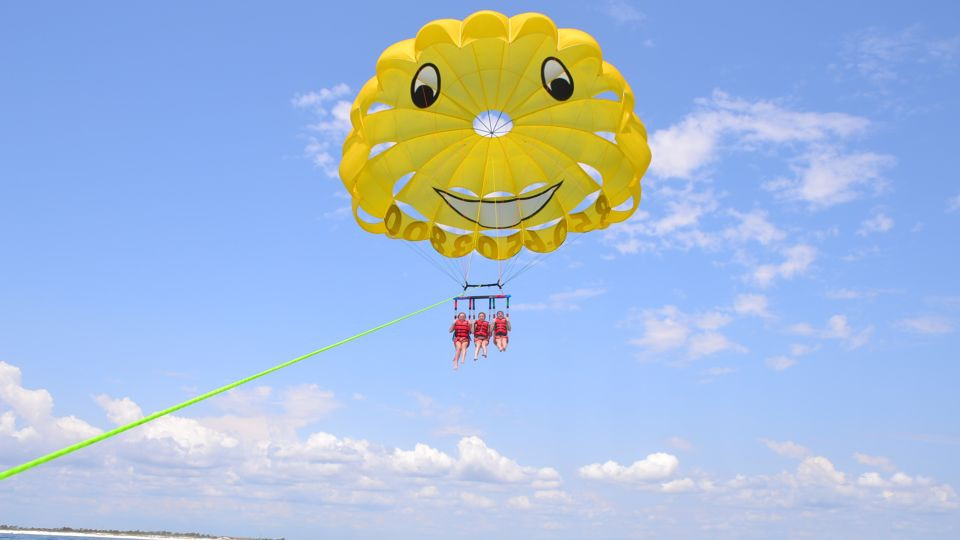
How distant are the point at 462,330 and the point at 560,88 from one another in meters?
5.75

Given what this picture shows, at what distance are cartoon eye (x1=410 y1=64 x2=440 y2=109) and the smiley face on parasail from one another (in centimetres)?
2

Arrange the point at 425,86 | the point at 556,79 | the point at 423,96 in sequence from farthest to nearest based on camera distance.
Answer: the point at 423,96 < the point at 425,86 < the point at 556,79

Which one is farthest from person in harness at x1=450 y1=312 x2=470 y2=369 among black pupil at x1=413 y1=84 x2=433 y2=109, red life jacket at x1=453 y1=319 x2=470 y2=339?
black pupil at x1=413 y1=84 x2=433 y2=109

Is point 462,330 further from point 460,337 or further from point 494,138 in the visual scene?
point 494,138

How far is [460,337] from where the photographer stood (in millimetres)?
18453

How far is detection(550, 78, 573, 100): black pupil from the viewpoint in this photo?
16.8m

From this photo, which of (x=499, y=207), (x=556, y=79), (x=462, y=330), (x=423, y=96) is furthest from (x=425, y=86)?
(x=462, y=330)

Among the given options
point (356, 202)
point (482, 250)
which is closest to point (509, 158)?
point (482, 250)

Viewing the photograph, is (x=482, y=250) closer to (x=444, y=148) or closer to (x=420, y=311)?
(x=444, y=148)

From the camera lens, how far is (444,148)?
18.9 metres

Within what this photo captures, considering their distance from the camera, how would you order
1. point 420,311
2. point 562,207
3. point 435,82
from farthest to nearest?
1. point 562,207
2. point 435,82
3. point 420,311

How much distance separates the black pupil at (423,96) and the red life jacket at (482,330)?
196 inches

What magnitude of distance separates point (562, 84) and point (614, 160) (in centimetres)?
242

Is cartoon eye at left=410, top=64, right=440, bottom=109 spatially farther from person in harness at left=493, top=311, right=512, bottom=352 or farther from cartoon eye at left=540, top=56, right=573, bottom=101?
person in harness at left=493, top=311, right=512, bottom=352
